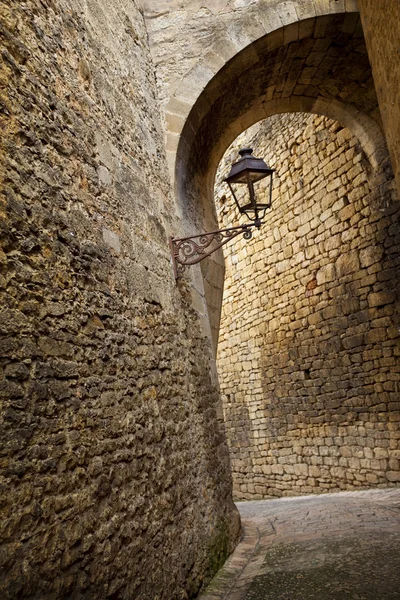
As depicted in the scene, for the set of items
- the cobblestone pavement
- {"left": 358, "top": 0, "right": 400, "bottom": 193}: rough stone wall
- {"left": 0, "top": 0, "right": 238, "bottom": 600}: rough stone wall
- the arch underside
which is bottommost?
the cobblestone pavement

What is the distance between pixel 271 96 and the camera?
5723 millimetres

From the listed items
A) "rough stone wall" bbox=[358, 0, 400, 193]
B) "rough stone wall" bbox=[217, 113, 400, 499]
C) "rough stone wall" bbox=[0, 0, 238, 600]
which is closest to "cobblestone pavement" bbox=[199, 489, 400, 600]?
"rough stone wall" bbox=[0, 0, 238, 600]

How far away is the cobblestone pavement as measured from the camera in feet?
8.82

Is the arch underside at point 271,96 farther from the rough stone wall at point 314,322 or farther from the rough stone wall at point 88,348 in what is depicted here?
the rough stone wall at point 88,348

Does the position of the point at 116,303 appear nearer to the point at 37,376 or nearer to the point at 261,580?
the point at 37,376

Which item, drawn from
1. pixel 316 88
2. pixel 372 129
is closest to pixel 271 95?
pixel 316 88

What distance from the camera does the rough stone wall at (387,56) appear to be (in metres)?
2.52

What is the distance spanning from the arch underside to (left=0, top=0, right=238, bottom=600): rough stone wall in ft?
4.21

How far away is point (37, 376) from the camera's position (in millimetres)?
1777

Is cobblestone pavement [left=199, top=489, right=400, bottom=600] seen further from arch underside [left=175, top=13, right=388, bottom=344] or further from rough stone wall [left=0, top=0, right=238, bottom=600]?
arch underside [left=175, top=13, right=388, bottom=344]

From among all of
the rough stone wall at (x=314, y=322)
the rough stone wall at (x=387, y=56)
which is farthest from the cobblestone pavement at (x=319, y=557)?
the rough stone wall at (x=387, y=56)

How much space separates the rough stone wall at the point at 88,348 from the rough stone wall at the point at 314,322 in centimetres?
367

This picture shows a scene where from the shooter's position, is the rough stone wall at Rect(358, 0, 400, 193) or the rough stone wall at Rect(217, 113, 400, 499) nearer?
the rough stone wall at Rect(358, 0, 400, 193)

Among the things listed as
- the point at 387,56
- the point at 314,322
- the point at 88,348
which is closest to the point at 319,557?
the point at 88,348
